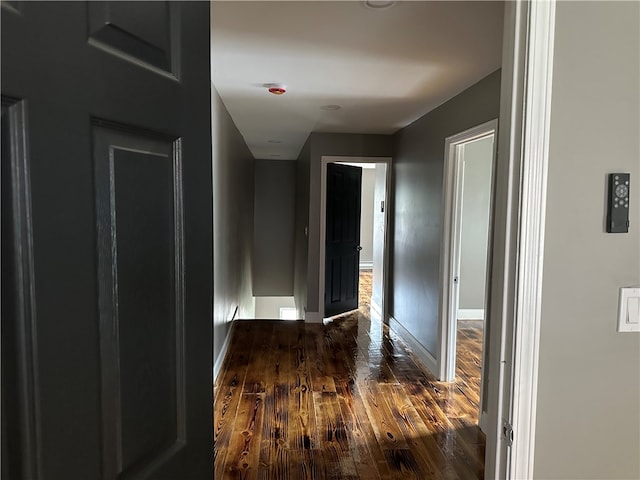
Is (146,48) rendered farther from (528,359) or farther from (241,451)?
(241,451)

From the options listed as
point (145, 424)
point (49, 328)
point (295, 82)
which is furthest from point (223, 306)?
point (49, 328)

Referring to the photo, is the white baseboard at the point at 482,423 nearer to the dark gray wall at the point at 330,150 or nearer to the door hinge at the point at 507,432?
the door hinge at the point at 507,432

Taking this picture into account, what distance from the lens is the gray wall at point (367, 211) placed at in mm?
10328

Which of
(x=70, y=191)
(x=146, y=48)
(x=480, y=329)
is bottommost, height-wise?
(x=480, y=329)

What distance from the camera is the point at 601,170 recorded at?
99 centimetres

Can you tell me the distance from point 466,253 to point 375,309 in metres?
1.48

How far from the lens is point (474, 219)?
562 cm

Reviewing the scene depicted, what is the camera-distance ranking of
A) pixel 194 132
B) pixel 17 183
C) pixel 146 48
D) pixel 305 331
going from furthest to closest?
pixel 305 331, pixel 194 132, pixel 146 48, pixel 17 183

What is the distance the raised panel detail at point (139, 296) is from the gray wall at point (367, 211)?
9395 millimetres

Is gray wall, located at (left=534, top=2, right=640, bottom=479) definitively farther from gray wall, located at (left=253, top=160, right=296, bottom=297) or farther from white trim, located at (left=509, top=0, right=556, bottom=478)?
gray wall, located at (left=253, top=160, right=296, bottom=297)

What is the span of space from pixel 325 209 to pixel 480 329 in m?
2.40

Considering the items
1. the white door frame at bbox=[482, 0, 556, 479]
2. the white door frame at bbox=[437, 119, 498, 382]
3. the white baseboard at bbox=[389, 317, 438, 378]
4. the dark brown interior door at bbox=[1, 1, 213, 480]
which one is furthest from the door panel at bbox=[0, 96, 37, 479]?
the white baseboard at bbox=[389, 317, 438, 378]

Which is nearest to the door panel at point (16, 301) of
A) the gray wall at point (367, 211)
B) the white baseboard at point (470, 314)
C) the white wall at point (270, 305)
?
the white baseboard at point (470, 314)

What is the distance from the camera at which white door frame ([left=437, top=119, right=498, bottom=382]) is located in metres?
3.47
